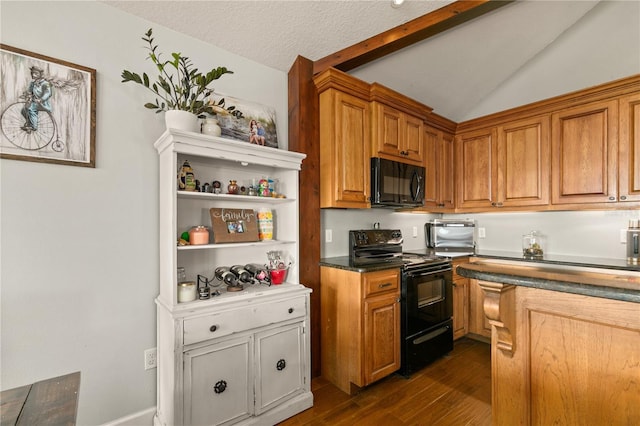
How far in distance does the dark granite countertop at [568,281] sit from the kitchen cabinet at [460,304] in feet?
6.71

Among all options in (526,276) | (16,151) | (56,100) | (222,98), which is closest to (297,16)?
(222,98)

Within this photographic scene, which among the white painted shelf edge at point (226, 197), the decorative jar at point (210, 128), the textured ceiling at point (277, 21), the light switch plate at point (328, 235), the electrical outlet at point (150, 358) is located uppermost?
the textured ceiling at point (277, 21)

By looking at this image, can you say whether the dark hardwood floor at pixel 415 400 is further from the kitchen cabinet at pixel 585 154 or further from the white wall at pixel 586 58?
the white wall at pixel 586 58

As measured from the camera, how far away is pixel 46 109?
1.55m

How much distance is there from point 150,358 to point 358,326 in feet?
4.58

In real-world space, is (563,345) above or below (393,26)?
below

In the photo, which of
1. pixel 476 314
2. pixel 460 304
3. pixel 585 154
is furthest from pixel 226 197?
pixel 585 154

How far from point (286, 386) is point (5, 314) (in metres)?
1.58

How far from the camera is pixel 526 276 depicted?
0.98 meters

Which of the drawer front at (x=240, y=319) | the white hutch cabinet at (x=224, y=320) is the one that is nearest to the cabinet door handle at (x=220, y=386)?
the white hutch cabinet at (x=224, y=320)

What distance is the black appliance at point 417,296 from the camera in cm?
241

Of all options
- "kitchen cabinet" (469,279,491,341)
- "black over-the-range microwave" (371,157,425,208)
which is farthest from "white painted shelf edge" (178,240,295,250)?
"kitchen cabinet" (469,279,491,341)

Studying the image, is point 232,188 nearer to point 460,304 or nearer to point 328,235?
point 328,235

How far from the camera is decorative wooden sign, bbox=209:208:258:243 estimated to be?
6.33 ft
